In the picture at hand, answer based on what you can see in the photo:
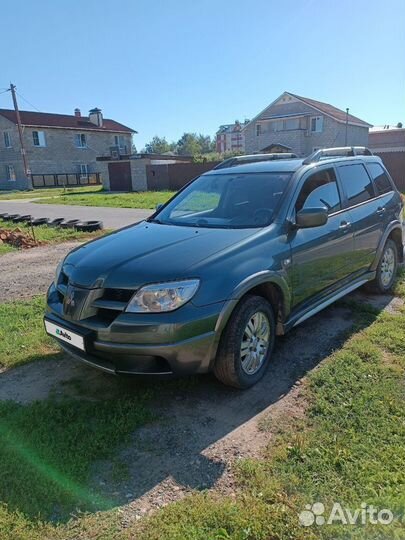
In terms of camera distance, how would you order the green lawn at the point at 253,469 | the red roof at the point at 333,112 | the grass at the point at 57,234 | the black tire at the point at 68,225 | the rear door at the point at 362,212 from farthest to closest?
the red roof at the point at 333,112, the black tire at the point at 68,225, the grass at the point at 57,234, the rear door at the point at 362,212, the green lawn at the point at 253,469

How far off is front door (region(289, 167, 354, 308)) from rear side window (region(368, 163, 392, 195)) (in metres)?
1.16

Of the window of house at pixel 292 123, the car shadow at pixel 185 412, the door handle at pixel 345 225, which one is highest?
the window of house at pixel 292 123

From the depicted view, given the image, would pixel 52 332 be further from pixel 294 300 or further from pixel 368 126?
pixel 368 126

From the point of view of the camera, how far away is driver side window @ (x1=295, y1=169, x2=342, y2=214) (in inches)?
156

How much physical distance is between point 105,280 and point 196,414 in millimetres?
1180

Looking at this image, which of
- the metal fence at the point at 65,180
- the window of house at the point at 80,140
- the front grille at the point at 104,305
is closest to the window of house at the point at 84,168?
the metal fence at the point at 65,180

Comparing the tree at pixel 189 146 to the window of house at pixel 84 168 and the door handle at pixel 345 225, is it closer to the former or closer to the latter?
the window of house at pixel 84 168

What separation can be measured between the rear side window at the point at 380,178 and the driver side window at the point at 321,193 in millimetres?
1175

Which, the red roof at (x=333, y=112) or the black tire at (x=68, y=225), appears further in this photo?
the red roof at (x=333, y=112)

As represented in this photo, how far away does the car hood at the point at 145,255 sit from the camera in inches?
116

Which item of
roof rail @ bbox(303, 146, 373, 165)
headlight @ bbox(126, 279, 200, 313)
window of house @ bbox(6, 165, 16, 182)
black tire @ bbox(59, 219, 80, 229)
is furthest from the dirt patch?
window of house @ bbox(6, 165, 16, 182)

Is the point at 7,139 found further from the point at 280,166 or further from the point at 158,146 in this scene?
the point at 158,146

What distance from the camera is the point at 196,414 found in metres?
3.10

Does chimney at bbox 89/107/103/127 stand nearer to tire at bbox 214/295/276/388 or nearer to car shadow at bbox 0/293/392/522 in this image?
car shadow at bbox 0/293/392/522
